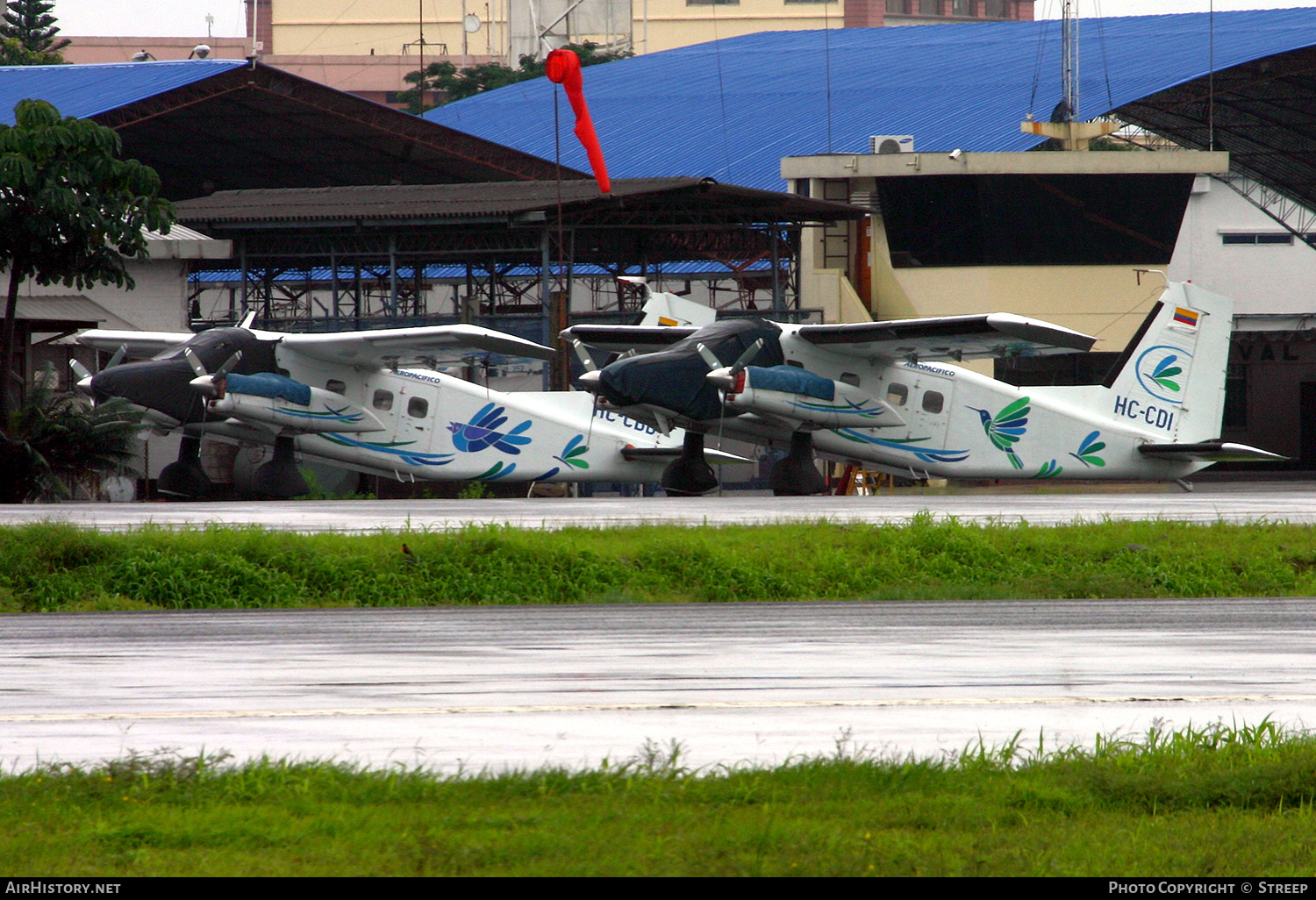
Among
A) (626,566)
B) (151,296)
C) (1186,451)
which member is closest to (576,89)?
(151,296)

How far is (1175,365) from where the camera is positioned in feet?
105

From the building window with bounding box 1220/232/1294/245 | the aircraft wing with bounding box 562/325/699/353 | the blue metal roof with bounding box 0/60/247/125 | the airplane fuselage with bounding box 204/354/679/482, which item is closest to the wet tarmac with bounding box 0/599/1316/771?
the airplane fuselage with bounding box 204/354/679/482

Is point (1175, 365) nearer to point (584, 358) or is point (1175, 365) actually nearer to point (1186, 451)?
point (1186, 451)

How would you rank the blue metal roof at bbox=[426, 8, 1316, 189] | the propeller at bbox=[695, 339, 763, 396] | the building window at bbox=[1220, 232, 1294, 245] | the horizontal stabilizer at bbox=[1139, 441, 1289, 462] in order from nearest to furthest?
the propeller at bbox=[695, 339, 763, 396], the horizontal stabilizer at bbox=[1139, 441, 1289, 462], the building window at bbox=[1220, 232, 1294, 245], the blue metal roof at bbox=[426, 8, 1316, 189]

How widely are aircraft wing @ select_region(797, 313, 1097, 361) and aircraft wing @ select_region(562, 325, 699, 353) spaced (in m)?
3.26

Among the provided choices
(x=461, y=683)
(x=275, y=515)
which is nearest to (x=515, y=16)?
(x=275, y=515)

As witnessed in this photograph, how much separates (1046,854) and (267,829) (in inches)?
114

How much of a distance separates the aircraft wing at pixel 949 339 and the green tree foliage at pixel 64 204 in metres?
13.7

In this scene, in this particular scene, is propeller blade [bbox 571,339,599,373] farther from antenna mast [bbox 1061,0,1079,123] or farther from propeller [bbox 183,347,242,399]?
antenna mast [bbox 1061,0,1079,123]

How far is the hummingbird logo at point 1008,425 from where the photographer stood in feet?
101

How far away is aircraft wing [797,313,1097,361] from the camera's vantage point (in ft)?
89.7

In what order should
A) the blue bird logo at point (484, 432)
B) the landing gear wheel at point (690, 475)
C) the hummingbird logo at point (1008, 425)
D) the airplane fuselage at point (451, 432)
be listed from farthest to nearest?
the blue bird logo at point (484, 432) → the hummingbird logo at point (1008, 425) → the airplane fuselage at point (451, 432) → the landing gear wheel at point (690, 475)

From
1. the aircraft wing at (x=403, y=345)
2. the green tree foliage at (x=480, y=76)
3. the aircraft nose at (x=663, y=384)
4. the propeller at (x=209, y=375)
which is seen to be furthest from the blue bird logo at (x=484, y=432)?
the green tree foliage at (x=480, y=76)

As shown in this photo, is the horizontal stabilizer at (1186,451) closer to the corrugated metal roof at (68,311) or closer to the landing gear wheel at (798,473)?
the landing gear wheel at (798,473)
